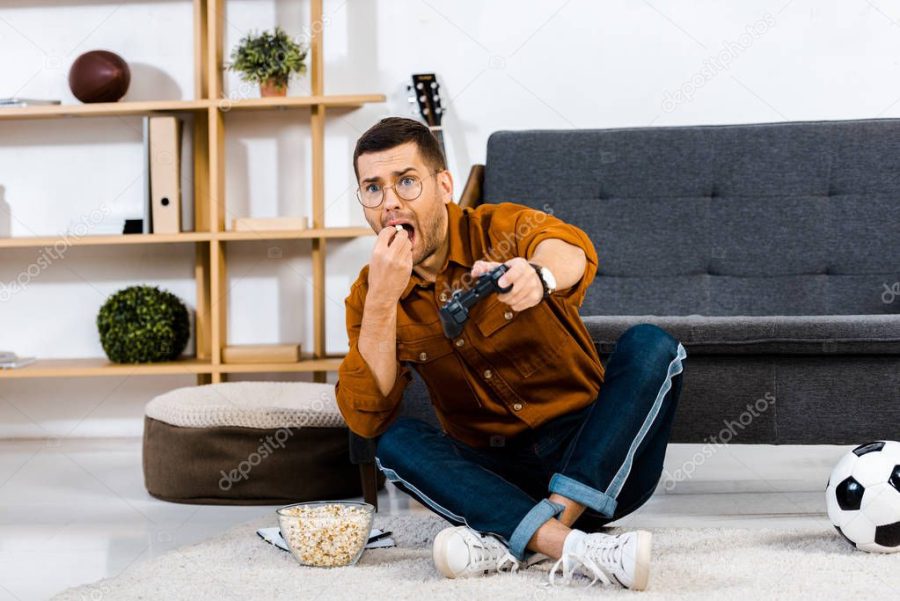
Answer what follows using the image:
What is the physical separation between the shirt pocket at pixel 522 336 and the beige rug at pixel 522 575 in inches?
13.2

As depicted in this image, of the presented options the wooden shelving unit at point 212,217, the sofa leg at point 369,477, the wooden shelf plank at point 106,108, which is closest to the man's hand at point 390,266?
the sofa leg at point 369,477

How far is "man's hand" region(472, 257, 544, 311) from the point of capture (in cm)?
139

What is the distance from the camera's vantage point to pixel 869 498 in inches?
64.1

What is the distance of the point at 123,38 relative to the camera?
343cm

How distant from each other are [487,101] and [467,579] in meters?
2.08

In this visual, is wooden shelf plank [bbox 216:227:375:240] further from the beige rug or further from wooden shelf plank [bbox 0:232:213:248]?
the beige rug

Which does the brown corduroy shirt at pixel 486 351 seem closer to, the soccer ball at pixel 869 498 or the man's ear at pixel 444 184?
the man's ear at pixel 444 184

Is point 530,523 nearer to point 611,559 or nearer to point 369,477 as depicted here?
point 611,559

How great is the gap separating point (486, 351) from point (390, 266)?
0.78 feet

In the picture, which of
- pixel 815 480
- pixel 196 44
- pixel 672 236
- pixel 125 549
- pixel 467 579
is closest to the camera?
pixel 467 579

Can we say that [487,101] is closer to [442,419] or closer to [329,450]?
[329,450]

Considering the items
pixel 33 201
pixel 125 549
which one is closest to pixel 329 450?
pixel 125 549

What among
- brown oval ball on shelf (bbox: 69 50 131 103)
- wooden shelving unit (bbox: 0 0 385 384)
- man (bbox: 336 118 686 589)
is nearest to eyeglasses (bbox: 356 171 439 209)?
man (bbox: 336 118 686 589)

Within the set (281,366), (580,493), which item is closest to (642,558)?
(580,493)
